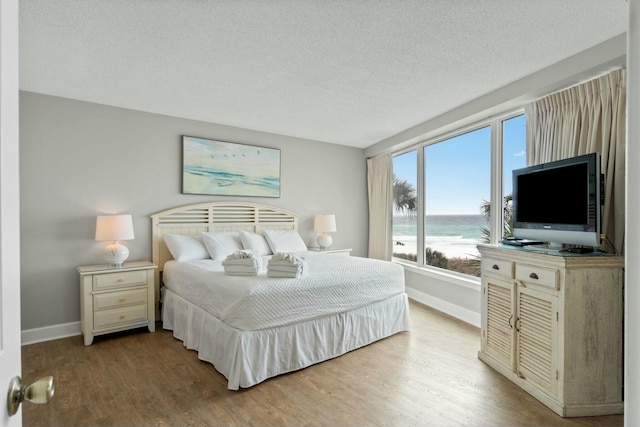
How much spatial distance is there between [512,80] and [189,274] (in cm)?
350

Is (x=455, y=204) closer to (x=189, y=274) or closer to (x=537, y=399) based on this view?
(x=537, y=399)

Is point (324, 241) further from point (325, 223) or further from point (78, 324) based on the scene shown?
point (78, 324)

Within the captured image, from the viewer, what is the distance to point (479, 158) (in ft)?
12.4

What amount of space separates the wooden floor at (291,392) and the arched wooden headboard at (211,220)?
1.17m

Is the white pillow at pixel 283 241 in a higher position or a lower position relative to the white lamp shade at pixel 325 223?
lower

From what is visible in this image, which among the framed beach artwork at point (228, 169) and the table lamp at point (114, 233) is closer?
the table lamp at point (114, 233)

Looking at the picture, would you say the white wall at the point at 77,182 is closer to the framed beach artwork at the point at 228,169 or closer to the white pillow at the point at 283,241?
the framed beach artwork at the point at 228,169

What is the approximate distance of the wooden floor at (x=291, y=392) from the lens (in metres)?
1.95

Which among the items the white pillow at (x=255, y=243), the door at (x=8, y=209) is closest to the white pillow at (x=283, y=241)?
the white pillow at (x=255, y=243)

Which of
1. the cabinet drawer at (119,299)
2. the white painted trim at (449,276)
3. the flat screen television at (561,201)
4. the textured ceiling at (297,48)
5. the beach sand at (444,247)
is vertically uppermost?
the textured ceiling at (297,48)

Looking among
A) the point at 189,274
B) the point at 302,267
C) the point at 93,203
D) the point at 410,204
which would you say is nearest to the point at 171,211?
the point at 93,203

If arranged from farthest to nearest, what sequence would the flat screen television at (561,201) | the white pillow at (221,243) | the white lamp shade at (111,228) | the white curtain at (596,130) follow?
the white pillow at (221,243), the white lamp shade at (111,228), the white curtain at (596,130), the flat screen television at (561,201)

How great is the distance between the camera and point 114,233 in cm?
320

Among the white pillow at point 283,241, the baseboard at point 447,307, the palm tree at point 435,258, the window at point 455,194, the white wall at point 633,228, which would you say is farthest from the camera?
Result: the palm tree at point 435,258
